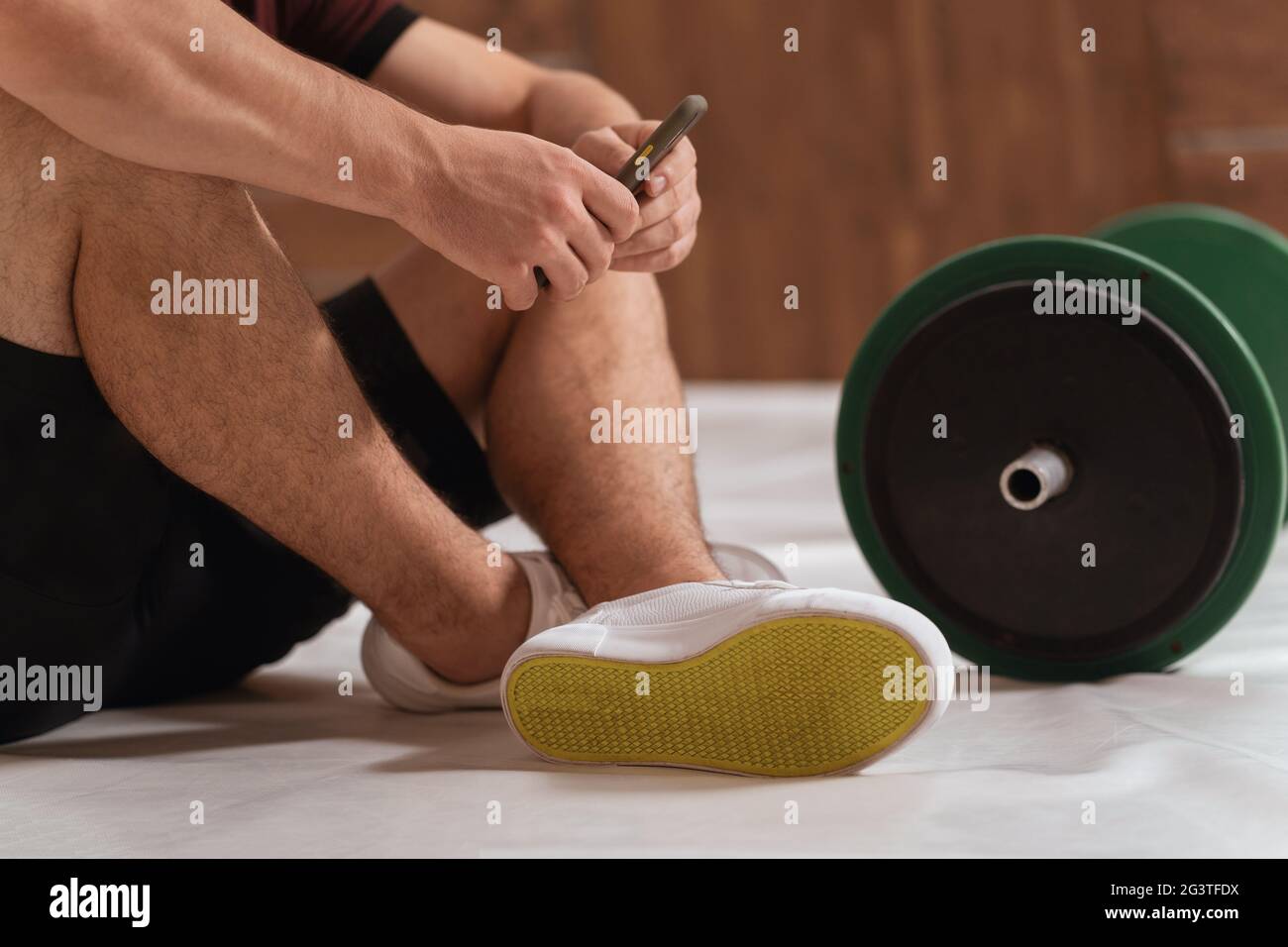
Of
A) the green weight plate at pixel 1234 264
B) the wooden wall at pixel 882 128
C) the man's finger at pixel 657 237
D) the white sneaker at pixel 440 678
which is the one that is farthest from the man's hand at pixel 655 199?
the wooden wall at pixel 882 128

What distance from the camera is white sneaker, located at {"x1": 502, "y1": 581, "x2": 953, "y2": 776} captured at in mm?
748

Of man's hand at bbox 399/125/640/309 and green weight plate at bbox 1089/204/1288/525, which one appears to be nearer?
man's hand at bbox 399/125/640/309

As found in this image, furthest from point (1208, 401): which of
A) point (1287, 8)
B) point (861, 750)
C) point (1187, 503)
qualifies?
point (1287, 8)

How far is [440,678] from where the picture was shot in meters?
0.96

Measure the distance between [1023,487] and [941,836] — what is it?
36 cm

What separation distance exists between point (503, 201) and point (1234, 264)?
3.15 ft

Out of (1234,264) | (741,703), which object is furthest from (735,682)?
(1234,264)

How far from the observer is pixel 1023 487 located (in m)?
0.97

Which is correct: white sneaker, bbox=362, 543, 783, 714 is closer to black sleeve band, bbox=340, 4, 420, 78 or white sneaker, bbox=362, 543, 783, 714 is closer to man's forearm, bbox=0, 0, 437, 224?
man's forearm, bbox=0, 0, 437, 224

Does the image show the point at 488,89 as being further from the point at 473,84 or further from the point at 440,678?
the point at 440,678

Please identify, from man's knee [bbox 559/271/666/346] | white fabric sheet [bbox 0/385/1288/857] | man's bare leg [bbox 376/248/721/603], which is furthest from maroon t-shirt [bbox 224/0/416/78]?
white fabric sheet [bbox 0/385/1288/857]

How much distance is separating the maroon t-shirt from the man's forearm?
0.38 meters
